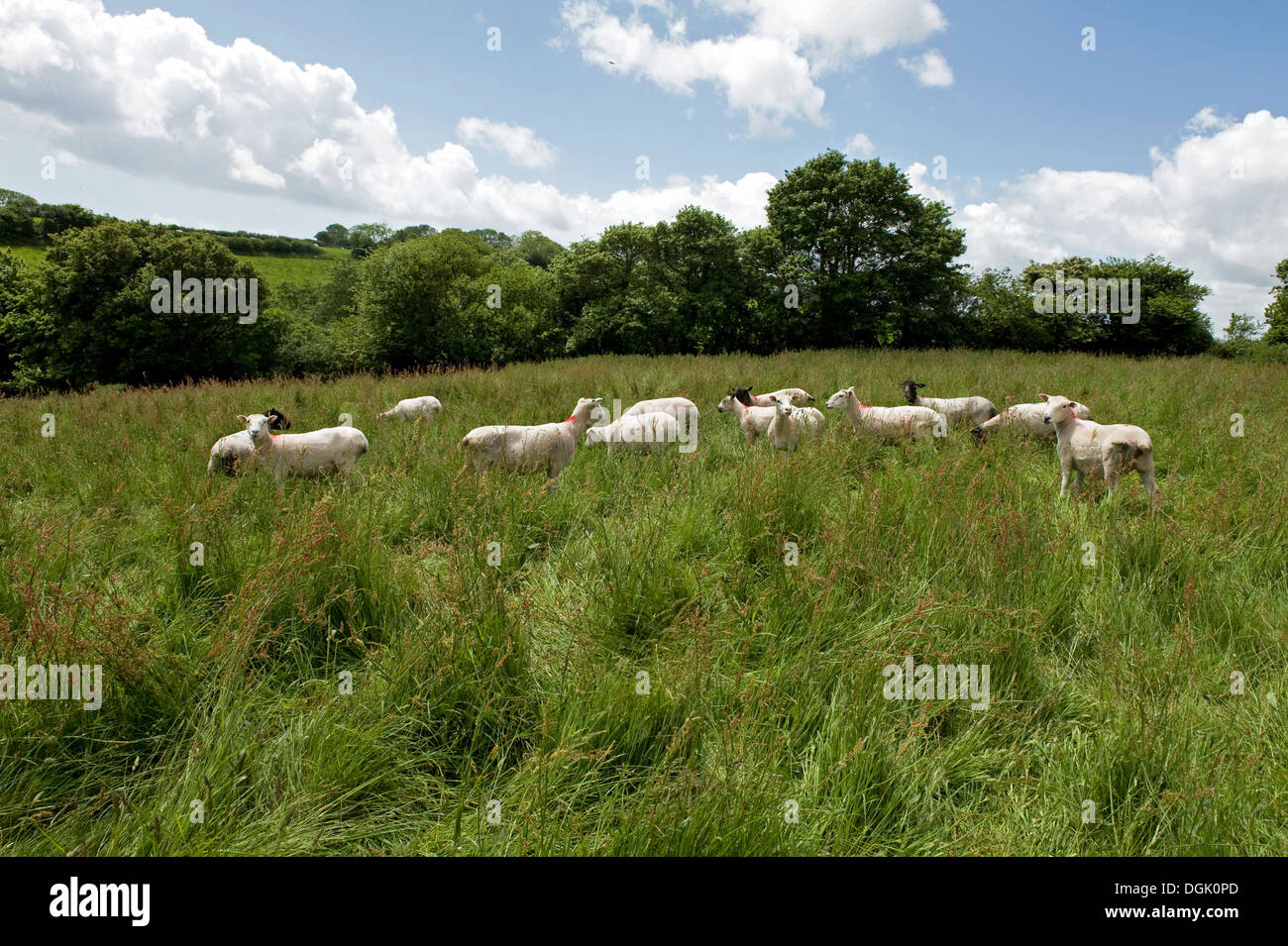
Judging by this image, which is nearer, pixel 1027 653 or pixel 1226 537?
pixel 1027 653

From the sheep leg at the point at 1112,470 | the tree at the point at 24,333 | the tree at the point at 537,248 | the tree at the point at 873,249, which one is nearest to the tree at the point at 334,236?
the tree at the point at 537,248

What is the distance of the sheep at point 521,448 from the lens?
20.7 feet

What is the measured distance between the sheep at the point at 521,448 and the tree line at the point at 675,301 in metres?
23.7

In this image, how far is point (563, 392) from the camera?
448 inches

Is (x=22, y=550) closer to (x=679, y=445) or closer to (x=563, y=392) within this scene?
(x=679, y=445)

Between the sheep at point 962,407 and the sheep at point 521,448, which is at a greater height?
the sheep at point 962,407

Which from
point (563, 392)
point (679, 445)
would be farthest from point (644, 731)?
point (563, 392)

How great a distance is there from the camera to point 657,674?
2465mm

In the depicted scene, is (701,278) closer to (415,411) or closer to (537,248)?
(415,411)

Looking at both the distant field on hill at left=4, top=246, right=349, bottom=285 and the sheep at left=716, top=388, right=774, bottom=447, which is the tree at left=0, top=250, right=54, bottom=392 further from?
the sheep at left=716, top=388, right=774, bottom=447

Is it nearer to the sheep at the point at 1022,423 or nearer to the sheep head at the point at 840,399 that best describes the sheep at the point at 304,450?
the sheep head at the point at 840,399
